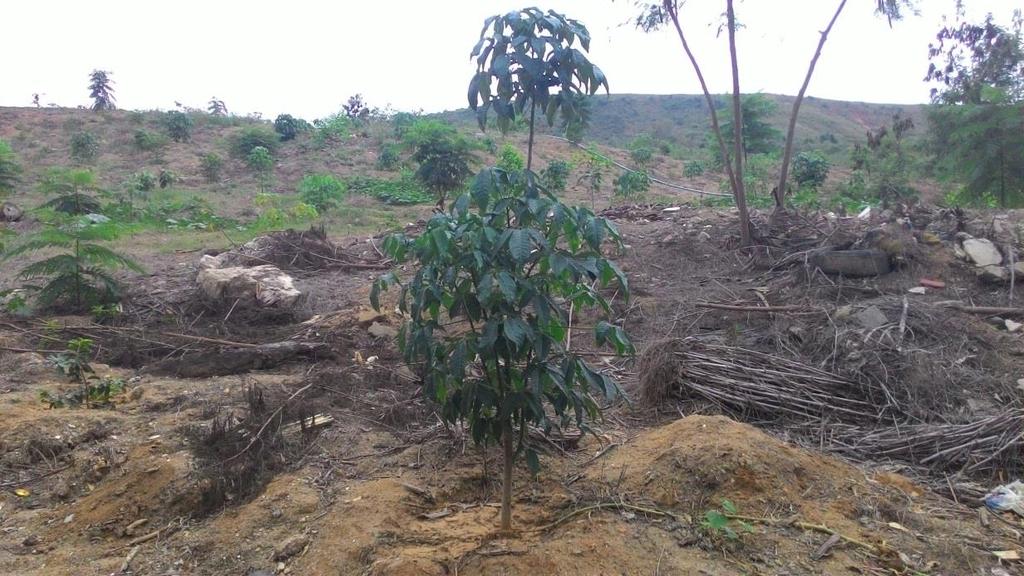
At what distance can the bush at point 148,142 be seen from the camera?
2333cm

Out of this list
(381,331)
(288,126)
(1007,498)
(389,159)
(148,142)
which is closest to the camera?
(1007,498)

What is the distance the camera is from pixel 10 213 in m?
13.2

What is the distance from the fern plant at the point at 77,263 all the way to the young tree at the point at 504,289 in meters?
4.76

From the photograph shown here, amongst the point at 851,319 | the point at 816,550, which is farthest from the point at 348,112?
the point at 816,550

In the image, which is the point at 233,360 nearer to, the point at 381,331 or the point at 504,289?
the point at 381,331

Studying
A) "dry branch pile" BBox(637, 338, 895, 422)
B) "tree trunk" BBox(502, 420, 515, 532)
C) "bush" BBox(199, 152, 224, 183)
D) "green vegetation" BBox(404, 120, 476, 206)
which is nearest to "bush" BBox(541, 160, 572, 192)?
"green vegetation" BBox(404, 120, 476, 206)

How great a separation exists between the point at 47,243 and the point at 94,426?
3.00 m

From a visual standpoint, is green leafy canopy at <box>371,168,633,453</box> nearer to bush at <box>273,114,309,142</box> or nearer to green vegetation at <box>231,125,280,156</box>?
green vegetation at <box>231,125,280,156</box>

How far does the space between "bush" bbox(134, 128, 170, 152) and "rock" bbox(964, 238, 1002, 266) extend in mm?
24030

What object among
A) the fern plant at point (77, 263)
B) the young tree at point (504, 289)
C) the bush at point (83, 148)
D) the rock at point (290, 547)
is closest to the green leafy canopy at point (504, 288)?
the young tree at point (504, 289)

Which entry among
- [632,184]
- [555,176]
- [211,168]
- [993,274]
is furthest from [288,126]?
[993,274]

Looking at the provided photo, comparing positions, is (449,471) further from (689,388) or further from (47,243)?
(47,243)

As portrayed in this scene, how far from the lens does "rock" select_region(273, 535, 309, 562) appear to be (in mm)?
2656

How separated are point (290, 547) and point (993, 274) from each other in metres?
6.57
